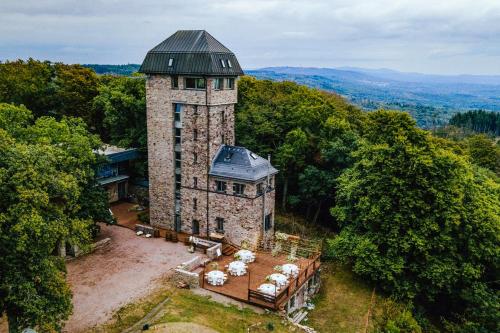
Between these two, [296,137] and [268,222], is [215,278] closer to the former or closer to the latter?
[268,222]

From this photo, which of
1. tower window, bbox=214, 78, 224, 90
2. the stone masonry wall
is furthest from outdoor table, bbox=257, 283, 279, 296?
tower window, bbox=214, 78, 224, 90

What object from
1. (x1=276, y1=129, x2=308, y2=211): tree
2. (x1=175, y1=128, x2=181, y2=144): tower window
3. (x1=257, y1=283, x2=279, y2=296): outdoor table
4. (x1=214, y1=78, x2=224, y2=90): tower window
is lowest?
(x1=257, y1=283, x2=279, y2=296): outdoor table

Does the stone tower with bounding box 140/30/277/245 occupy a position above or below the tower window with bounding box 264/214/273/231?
above

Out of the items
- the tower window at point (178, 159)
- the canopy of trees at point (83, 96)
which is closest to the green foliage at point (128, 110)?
the canopy of trees at point (83, 96)

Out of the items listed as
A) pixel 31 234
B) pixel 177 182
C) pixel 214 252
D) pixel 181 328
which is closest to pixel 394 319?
pixel 214 252

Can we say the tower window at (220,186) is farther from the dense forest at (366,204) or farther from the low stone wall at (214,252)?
the dense forest at (366,204)

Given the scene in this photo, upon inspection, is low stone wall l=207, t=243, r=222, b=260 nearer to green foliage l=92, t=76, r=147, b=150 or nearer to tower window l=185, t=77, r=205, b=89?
tower window l=185, t=77, r=205, b=89

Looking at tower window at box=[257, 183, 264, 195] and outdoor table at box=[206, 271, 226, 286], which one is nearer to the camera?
outdoor table at box=[206, 271, 226, 286]
